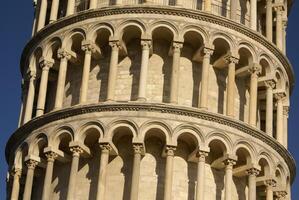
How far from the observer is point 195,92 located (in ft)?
97.9

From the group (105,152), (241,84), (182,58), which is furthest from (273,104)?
(105,152)

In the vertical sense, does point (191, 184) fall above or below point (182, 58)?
below

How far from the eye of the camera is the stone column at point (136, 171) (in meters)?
27.1

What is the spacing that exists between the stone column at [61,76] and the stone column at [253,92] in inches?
240

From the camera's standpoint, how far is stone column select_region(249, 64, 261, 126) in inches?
1166

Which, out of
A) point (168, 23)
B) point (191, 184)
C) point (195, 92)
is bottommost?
point (191, 184)

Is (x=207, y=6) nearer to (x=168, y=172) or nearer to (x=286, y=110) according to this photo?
(x=286, y=110)

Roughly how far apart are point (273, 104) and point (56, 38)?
7.79 metres

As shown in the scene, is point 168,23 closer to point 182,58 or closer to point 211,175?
point 182,58

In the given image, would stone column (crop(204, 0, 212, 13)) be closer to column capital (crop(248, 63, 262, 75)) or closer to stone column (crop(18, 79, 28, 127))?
column capital (crop(248, 63, 262, 75))

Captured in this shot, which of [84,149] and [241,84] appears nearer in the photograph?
[84,149]

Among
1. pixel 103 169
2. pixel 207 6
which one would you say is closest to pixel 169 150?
pixel 103 169

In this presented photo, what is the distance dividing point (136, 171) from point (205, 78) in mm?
3939

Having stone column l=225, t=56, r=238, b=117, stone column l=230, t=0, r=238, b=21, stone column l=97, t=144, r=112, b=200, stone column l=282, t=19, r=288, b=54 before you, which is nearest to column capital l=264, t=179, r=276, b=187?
stone column l=225, t=56, r=238, b=117
